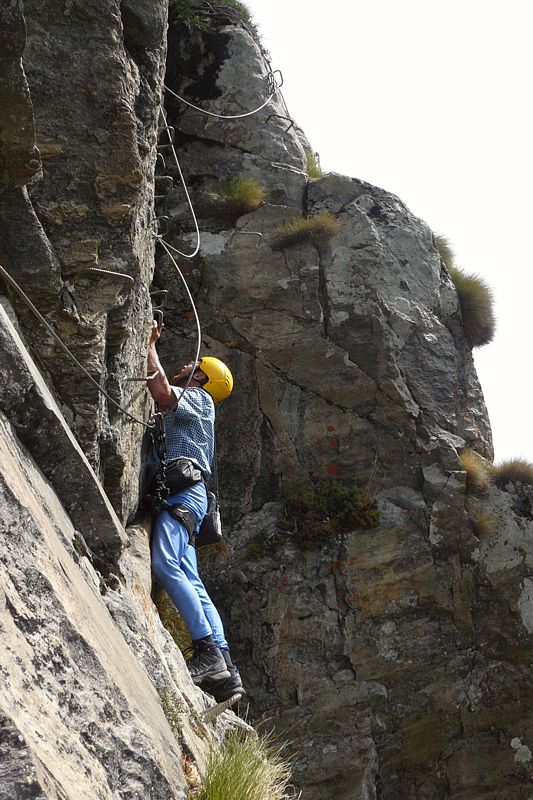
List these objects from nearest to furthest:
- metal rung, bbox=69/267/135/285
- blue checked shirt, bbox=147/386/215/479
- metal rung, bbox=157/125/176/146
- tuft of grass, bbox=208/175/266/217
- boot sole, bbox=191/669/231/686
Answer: metal rung, bbox=69/267/135/285
boot sole, bbox=191/669/231/686
blue checked shirt, bbox=147/386/215/479
metal rung, bbox=157/125/176/146
tuft of grass, bbox=208/175/266/217

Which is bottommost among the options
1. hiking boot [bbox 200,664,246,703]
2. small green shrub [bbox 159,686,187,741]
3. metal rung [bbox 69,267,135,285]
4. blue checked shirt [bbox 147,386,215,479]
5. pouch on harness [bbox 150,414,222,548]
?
hiking boot [bbox 200,664,246,703]

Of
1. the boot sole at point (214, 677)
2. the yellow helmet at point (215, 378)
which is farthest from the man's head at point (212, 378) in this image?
the boot sole at point (214, 677)

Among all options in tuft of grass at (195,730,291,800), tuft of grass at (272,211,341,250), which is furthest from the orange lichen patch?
tuft of grass at (195,730,291,800)

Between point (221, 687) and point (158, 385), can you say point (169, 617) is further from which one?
point (158, 385)

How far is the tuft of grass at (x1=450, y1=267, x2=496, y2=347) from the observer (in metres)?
11.1

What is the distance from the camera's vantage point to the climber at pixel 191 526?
6.15 meters

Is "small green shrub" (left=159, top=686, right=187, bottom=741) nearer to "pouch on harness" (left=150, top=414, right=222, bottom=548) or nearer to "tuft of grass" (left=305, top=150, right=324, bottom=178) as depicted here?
"pouch on harness" (left=150, top=414, right=222, bottom=548)

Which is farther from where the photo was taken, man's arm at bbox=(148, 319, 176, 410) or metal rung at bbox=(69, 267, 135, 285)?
man's arm at bbox=(148, 319, 176, 410)

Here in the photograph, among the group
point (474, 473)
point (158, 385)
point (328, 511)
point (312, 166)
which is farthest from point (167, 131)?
point (474, 473)

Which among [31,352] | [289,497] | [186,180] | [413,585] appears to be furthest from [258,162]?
[31,352]

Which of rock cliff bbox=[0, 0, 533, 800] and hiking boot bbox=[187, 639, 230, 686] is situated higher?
rock cliff bbox=[0, 0, 533, 800]

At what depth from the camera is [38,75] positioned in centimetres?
505

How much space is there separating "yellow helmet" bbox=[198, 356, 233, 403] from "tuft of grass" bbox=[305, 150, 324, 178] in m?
4.93

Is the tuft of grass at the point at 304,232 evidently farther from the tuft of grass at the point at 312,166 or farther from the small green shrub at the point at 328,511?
the small green shrub at the point at 328,511
